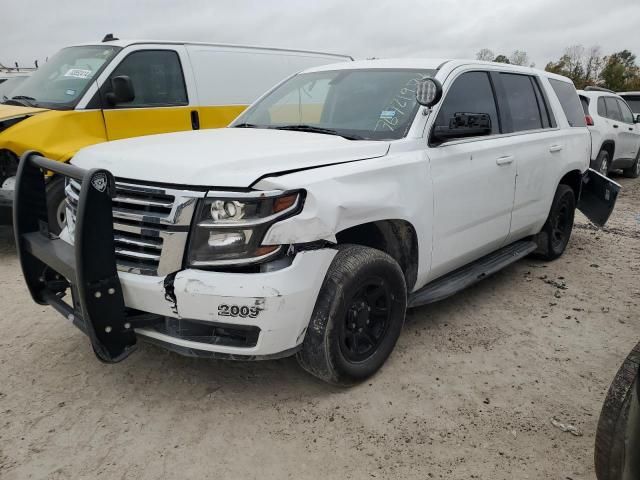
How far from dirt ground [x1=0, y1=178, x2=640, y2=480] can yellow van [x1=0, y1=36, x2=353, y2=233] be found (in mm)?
1740

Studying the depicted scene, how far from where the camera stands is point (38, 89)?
227 inches

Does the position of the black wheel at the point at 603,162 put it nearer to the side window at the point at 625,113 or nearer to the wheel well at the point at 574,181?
the side window at the point at 625,113

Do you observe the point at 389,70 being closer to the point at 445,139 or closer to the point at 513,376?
the point at 445,139

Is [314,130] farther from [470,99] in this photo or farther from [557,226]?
[557,226]

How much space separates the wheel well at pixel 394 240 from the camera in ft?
10.5

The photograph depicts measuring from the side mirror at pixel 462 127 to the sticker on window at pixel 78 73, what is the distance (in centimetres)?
382

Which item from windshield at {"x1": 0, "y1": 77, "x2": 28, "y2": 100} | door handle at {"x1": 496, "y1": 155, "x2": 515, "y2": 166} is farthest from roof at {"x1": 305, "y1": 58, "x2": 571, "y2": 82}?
windshield at {"x1": 0, "y1": 77, "x2": 28, "y2": 100}

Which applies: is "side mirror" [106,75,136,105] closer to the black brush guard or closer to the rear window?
the black brush guard

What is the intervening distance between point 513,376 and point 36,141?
453 centimetres

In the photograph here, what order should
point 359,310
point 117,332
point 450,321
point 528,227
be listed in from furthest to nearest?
point 528,227
point 450,321
point 359,310
point 117,332

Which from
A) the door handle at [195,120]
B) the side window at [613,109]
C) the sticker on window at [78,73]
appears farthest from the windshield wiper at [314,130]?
the side window at [613,109]

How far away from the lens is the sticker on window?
546 centimetres

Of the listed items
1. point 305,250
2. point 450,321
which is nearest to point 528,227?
point 450,321

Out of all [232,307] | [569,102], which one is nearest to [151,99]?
[232,307]
